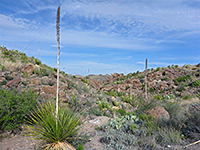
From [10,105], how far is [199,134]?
6.90 m

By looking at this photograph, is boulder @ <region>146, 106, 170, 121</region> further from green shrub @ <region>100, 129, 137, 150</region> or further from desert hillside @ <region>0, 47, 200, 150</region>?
green shrub @ <region>100, 129, 137, 150</region>

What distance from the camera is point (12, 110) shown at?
6332mm

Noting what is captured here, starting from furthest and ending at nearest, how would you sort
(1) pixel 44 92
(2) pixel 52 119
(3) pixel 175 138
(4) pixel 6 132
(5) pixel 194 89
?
(5) pixel 194 89 < (1) pixel 44 92 < (4) pixel 6 132 < (3) pixel 175 138 < (2) pixel 52 119

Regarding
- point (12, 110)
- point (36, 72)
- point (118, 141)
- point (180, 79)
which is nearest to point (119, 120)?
point (118, 141)

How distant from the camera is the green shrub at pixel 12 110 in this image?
6074mm

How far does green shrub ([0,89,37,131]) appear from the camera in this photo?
19.9 feet

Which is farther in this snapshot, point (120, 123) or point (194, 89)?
point (194, 89)

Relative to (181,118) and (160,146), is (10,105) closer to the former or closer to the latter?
(160,146)

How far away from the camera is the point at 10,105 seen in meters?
6.38

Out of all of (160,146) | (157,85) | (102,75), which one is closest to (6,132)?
(160,146)

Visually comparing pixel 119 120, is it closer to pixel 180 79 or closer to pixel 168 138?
pixel 168 138

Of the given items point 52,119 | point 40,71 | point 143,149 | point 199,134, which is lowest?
point 143,149

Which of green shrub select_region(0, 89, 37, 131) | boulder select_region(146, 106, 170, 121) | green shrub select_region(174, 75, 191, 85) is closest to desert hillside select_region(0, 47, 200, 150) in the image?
boulder select_region(146, 106, 170, 121)

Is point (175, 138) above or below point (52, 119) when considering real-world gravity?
below
